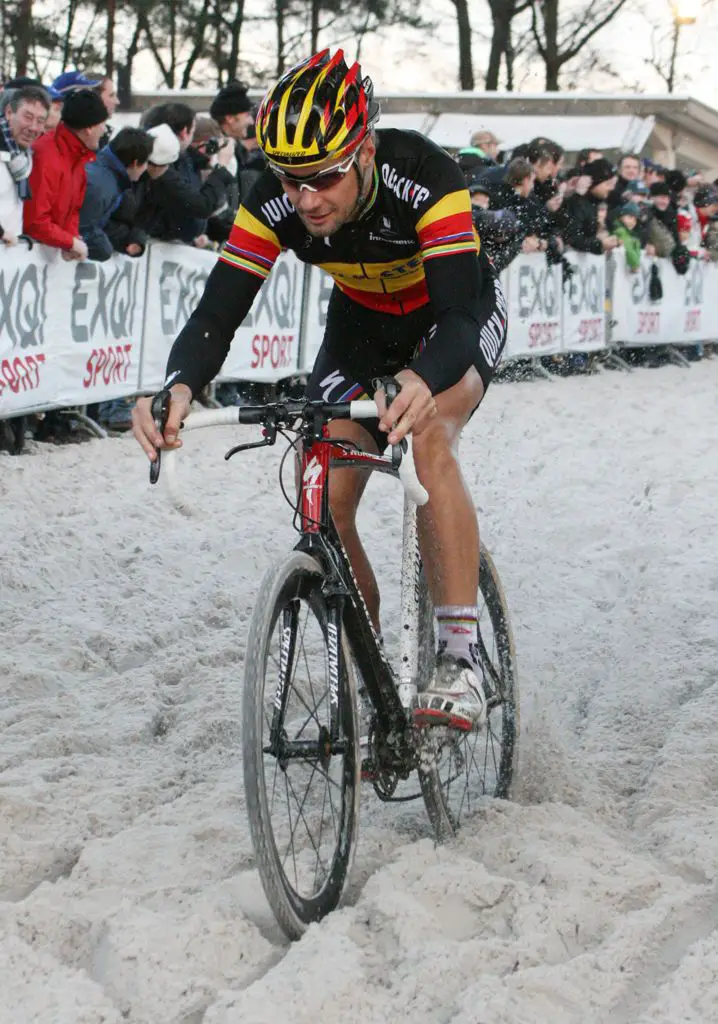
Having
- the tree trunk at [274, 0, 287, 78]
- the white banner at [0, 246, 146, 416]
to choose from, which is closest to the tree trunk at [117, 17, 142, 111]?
the tree trunk at [274, 0, 287, 78]

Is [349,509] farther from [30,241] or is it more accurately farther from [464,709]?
[30,241]

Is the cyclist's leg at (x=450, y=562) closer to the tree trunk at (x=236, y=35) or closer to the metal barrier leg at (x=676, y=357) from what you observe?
the metal barrier leg at (x=676, y=357)

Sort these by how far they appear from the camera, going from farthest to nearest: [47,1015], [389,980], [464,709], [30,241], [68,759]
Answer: [30,241], [68,759], [464,709], [389,980], [47,1015]

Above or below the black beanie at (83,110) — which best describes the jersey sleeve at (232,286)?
below

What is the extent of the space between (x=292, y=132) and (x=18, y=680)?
2.61 metres

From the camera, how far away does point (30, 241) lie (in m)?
8.48

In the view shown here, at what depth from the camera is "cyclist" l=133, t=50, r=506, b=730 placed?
3.29 meters

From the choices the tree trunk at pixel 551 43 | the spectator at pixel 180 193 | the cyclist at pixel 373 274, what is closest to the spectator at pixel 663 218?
the spectator at pixel 180 193

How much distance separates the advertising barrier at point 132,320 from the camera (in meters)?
8.49

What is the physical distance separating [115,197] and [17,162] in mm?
1233

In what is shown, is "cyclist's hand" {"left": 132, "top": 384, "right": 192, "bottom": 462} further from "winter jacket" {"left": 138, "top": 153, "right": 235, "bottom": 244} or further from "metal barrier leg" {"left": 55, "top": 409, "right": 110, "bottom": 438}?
"winter jacket" {"left": 138, "top": 153, "right": 235, "bottom": 244}

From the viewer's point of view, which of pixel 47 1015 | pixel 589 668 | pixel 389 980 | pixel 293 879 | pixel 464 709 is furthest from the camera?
pixel 589 668

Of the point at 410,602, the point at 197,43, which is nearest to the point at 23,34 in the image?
the point at 197,43

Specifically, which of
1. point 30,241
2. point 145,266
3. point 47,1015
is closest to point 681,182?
point 145,266
